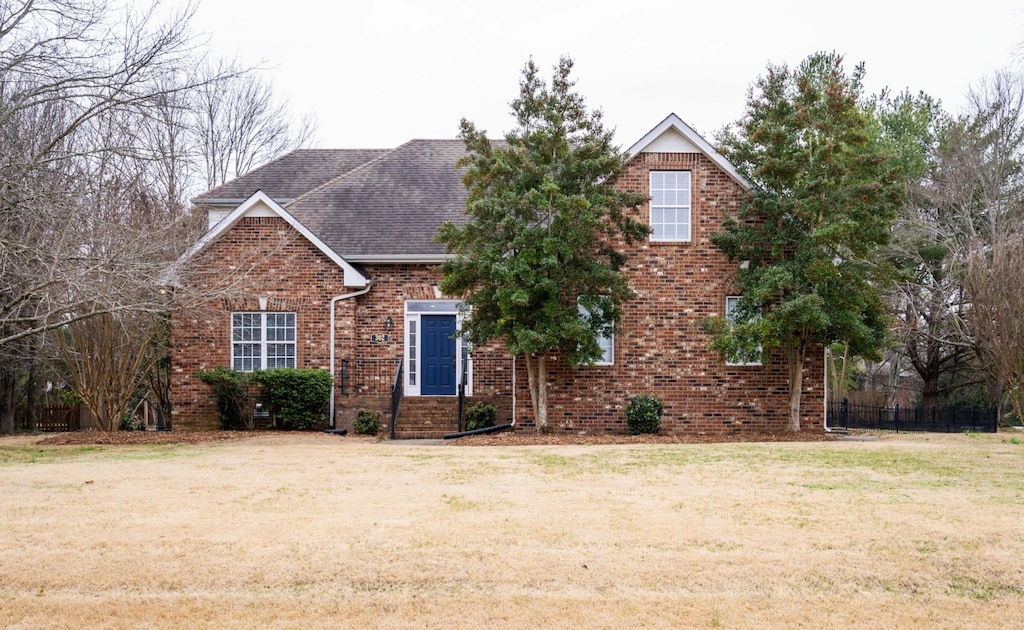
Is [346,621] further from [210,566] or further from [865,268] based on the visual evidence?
[865,268]

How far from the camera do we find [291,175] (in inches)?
1067

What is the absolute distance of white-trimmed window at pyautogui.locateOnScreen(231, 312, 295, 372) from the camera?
71.7 feet

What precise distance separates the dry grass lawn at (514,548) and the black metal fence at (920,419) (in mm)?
14034

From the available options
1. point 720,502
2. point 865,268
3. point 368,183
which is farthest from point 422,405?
point 720,502

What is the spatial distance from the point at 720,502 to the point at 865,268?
413 inches

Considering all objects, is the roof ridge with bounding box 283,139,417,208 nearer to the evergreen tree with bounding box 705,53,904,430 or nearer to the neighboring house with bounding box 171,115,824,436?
the neighboring house with bounding box 171,115,824,436

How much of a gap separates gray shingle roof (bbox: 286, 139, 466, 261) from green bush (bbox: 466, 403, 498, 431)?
357 cm

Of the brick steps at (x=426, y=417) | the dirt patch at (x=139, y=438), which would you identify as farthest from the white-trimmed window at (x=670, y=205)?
the dirt patch at (x=139, y=438)

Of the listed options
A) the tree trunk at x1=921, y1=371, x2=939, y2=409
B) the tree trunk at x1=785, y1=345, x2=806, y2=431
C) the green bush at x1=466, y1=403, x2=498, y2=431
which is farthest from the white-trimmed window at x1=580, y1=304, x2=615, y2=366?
the tree trunk at x1=921, y1=371, x2=939, y2=409

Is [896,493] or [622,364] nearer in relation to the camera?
[896,493]

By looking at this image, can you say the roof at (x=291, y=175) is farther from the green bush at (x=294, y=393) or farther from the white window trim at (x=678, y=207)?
the white window trim at (x=678, y=207)

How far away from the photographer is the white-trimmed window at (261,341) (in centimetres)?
2186

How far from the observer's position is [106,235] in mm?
16922

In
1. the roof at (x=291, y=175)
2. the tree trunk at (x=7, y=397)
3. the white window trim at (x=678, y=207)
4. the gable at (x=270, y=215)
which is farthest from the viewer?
the tree trunk at (x=7, y=397)
